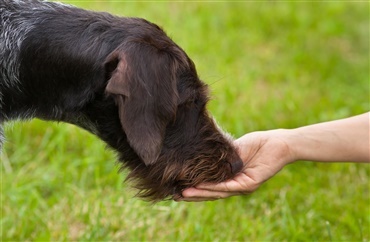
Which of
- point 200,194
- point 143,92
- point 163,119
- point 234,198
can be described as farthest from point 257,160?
point 234,198

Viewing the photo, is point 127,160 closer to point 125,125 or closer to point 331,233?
point 125,125

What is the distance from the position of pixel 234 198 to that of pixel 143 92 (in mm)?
2071

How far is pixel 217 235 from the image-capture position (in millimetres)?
5078

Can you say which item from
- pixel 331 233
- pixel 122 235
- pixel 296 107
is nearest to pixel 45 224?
pixel 122 235

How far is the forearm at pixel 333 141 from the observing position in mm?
4562

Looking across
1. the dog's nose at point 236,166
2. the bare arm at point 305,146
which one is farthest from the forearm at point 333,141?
the dog's nose at point 236,166

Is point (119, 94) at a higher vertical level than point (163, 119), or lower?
higher

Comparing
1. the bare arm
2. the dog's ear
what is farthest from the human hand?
the dog's ear

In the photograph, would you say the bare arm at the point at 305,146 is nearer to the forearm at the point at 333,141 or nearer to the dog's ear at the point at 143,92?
the forearm at the point at 333,141

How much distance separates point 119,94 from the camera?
12.0 ft

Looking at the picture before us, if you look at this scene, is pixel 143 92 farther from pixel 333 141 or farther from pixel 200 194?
pixel 333 141

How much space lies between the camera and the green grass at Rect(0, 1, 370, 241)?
16.7 ft

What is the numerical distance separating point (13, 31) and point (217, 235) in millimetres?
1947

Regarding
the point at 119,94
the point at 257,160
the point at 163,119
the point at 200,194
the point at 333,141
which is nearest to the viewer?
the point at 119,94
